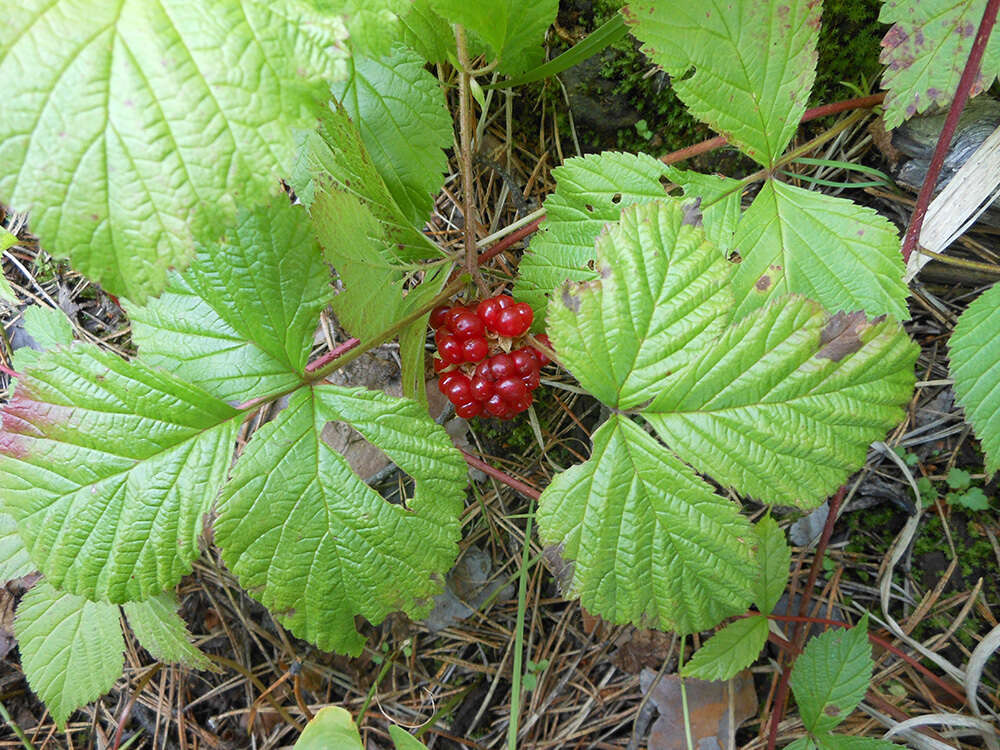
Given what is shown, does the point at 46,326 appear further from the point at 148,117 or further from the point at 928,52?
the point at 928,52

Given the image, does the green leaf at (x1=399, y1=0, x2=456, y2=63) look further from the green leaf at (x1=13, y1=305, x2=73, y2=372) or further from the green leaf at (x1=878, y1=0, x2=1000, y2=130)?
the green leaf at (x1=13, y1=305, x2=73, y2=372)

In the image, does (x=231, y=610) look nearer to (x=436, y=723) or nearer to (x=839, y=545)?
(x=436, y=723)

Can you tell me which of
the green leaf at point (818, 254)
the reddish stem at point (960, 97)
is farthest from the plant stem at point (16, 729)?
the reddish stem at point (960, 97)

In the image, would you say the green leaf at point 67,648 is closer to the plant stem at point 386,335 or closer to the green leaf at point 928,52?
the plant stem at point 386,335

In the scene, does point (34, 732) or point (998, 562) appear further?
point (34, 732)

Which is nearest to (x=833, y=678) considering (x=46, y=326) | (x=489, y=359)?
(x=489, y=359)

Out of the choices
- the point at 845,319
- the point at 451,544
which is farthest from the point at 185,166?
the point at 845,319
